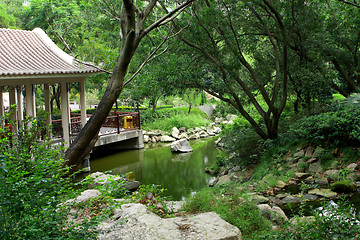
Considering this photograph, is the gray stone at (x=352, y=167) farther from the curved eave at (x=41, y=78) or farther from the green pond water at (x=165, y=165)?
the curved eave at (x=41, y=78)

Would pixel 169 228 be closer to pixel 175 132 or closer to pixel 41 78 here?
pixel 41 78

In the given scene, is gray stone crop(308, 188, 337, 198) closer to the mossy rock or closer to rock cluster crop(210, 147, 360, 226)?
rock cluster crop(210, 147, 360, 226)

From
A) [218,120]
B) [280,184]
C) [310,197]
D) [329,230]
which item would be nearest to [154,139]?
[218,120]

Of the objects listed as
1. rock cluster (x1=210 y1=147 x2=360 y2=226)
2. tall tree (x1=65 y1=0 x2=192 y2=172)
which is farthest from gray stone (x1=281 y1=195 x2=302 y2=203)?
tall tree (x1=65 y1=0 x2=192 y2=172)

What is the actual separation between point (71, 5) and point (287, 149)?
14.2 meters

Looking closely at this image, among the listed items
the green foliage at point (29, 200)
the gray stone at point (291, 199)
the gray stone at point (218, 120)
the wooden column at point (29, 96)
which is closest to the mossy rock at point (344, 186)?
the gray stone at point (291, 199)

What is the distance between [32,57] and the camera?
1129 centimetres

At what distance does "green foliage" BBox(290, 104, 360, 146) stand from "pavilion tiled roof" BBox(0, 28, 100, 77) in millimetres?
6068

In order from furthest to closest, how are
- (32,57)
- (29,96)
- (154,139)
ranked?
(154,139)
(32,57)
(29,96)

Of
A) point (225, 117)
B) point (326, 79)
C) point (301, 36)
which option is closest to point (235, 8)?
point (301, 36)

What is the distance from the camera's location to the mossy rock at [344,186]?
22.4ft

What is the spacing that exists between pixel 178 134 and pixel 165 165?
6.80m

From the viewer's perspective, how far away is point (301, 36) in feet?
34.8

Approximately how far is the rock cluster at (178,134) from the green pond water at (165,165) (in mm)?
1148
